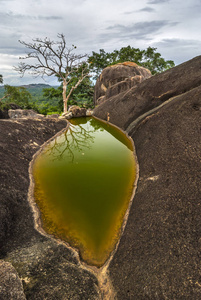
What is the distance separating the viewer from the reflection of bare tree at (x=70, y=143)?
11.1m

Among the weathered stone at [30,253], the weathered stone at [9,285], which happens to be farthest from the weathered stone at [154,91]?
the weathered stone at [9,285]

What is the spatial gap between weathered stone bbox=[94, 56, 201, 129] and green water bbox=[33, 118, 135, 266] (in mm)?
4924

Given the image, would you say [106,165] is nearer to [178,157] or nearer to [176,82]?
[178,157]

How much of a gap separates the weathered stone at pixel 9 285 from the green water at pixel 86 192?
1.85 m

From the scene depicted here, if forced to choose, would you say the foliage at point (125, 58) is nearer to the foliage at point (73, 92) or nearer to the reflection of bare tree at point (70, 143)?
the foliage at point (73, 92)

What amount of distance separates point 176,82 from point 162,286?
45.5ft

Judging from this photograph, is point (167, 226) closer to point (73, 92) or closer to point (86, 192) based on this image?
point (86, 192)

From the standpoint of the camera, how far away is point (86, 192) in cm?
702

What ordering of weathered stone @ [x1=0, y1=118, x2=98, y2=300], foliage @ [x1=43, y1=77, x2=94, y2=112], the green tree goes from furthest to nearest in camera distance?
the green tree < foliage @ [x1=43, y1=77, x2=94, y2=112] < weathered stone @ [x1=0, y1=118, x2=98, y2=300]

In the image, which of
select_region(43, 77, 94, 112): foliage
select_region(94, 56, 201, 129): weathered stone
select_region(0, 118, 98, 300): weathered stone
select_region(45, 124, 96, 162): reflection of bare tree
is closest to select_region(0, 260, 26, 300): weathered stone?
select_region(0, 118, 98, 300): weathered stone

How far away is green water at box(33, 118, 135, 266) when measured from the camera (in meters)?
5.22

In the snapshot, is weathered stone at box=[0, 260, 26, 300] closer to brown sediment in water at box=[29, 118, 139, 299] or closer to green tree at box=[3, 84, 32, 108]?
brown sediment in water at box=[29, 118, 139, 299]

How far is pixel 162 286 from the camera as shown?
3619 millimetres

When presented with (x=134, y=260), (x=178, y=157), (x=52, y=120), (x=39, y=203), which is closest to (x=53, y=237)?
(x=39, y=203)
